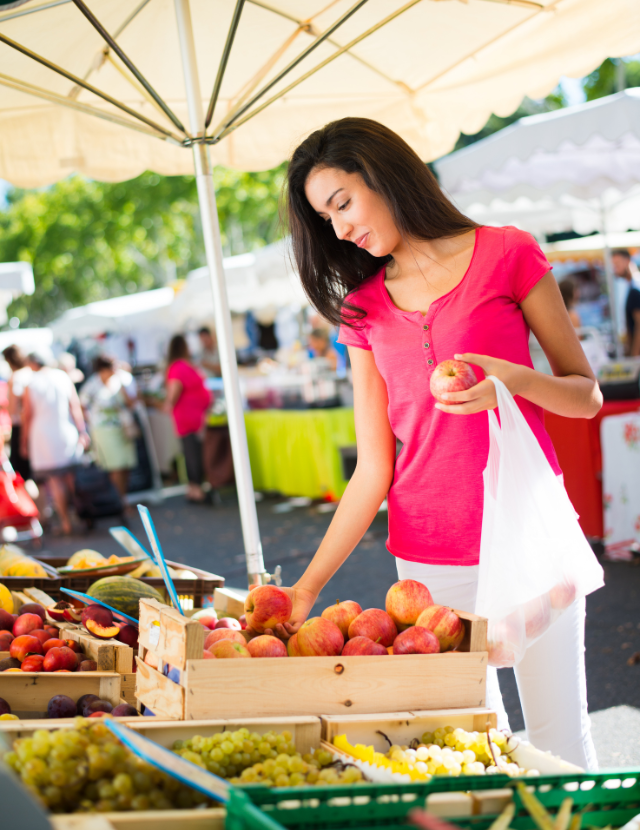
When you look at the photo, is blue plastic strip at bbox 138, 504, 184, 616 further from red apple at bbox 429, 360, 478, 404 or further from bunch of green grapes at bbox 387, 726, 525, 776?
red apple at bbox 429, 360, 478, 404

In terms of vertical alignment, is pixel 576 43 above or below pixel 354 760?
above

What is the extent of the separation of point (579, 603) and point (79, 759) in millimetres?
1118

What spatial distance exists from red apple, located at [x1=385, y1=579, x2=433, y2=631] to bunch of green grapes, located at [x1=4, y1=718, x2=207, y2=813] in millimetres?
637

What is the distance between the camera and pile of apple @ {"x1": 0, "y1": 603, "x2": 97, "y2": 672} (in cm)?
194

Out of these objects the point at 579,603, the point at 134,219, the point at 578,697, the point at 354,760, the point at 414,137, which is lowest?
the point at 578,697

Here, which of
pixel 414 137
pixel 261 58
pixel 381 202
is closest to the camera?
pixel 381 202

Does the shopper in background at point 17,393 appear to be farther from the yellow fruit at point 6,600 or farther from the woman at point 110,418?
the yellow fruit at point 6,600

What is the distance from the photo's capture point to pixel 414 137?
137 inches

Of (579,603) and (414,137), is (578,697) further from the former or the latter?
(414,137)

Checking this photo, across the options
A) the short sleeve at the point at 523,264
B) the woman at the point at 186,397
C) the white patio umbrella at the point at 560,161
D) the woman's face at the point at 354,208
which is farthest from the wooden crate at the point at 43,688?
the woman at the point at 186,397

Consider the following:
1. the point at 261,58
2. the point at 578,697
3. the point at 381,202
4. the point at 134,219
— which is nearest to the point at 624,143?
the point at 261,58

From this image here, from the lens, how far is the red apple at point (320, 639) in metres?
1.59

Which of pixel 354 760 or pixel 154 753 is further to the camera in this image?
pixel 354 760

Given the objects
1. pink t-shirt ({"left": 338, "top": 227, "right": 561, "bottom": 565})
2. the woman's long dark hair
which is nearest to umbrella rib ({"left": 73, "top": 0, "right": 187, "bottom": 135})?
the woman's long dark hair
